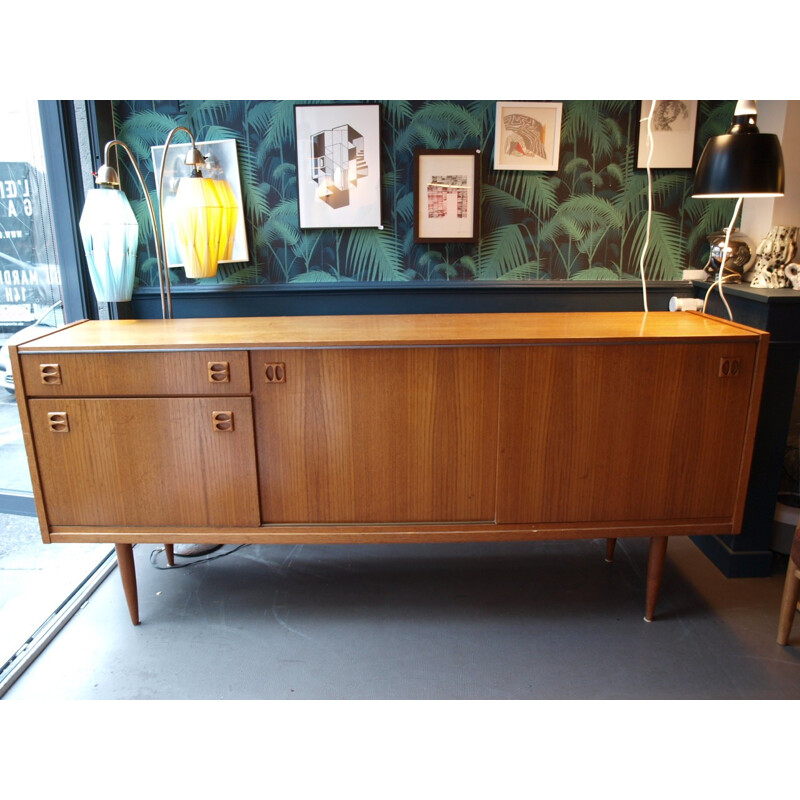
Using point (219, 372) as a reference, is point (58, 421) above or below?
below

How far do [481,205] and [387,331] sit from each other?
0.88 m

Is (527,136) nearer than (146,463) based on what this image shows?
No

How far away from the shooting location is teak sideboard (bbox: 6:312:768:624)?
6.31 feet

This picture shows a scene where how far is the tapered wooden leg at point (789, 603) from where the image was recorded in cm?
204

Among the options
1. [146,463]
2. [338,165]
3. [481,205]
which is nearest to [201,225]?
[338,165]

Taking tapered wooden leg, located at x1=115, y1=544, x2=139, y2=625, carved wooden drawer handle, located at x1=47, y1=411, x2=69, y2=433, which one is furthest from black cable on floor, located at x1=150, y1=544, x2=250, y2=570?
carved wooden drawer handle, located at x1=47, y1=411, x2=69, y2=433

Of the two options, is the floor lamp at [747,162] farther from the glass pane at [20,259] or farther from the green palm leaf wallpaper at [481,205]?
the glass pane at [20,259]

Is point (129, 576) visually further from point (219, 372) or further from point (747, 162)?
point (747, 162)

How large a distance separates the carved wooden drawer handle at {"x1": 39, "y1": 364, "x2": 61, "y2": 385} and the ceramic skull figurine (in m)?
2.41

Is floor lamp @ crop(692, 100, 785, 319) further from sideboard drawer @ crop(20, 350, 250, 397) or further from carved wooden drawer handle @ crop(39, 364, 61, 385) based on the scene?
carved wooden drawer handle @ crop(39, 364, 61, 385)

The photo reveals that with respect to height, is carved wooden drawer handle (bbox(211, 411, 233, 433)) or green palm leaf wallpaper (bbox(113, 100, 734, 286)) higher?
green palm leaf wallpaper (bbox(113, 100, 734, 286))

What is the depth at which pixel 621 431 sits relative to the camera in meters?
1.98

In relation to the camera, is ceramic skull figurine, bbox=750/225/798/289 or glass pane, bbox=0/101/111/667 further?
ceramic skull figurine, bbox=750/225/798/289
